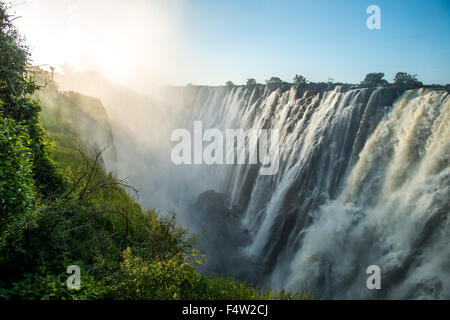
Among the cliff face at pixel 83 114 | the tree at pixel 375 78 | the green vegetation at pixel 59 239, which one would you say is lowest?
the green vegetation at pixel 59 239

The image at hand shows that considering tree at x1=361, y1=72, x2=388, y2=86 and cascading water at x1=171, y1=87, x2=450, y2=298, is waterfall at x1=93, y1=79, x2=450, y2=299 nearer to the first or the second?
cascading water at x1=171, y1=87, x2=450, y2=298

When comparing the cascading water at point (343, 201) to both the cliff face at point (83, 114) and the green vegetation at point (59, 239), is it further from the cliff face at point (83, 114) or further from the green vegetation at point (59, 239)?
the cliff face at point (83, 114)

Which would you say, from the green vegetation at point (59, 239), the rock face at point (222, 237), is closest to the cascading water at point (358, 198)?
the rock face at point (222, 237)

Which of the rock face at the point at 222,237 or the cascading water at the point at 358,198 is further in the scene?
the rock face at the point at 222,237

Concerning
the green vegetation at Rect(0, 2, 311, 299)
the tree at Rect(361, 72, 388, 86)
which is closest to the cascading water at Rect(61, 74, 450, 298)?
the green vegetation at Rect(0, 2, 311, 299)

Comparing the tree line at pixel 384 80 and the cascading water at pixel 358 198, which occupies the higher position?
the tree line at pixel 384 80

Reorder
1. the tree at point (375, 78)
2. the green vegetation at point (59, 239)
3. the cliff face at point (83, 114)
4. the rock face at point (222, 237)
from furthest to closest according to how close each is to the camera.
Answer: the tree at point (375, 78) → the cliff face at point (83, 114) → the rock face at point (222, 237) → the green vegetation at point (59, 239)

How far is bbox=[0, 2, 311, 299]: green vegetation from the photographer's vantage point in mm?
3453

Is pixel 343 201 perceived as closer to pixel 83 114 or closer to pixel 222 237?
pixel 222 237

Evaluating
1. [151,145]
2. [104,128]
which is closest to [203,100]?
[151,145]

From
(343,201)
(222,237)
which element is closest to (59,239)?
(343,201)

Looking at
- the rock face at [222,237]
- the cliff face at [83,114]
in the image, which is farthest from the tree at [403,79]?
the cliff face at [83,114]

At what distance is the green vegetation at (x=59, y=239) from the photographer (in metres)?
3.45

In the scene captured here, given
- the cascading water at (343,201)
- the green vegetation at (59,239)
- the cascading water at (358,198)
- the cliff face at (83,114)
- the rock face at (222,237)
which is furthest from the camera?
the cliff face at (83,114)
